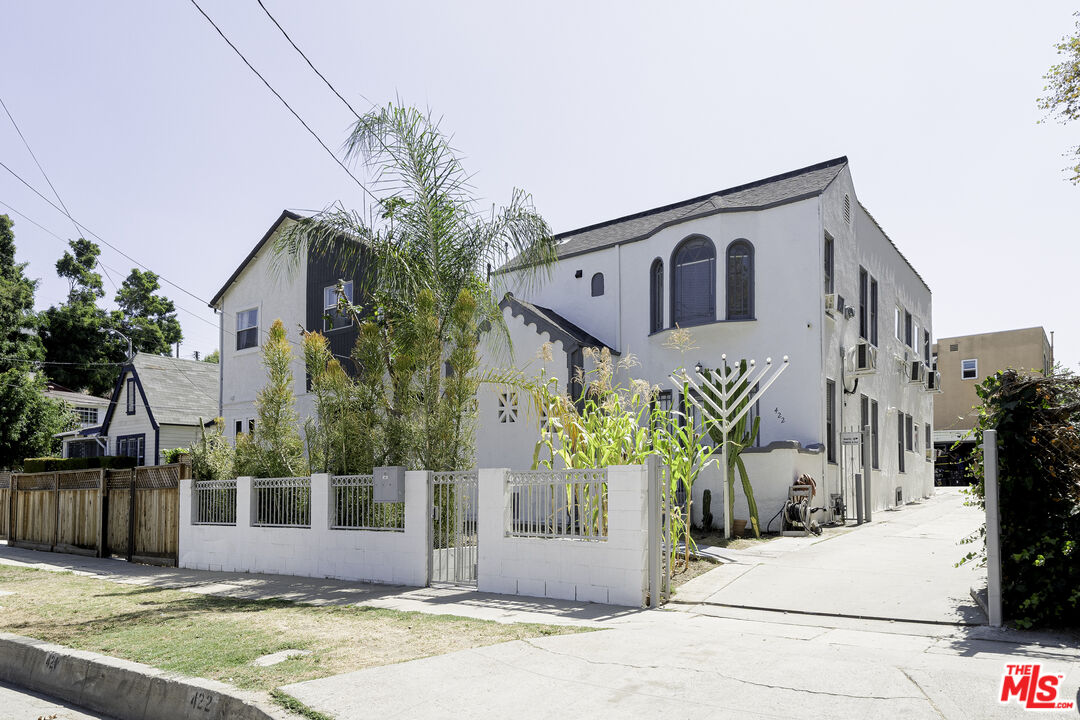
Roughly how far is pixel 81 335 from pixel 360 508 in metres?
44.3

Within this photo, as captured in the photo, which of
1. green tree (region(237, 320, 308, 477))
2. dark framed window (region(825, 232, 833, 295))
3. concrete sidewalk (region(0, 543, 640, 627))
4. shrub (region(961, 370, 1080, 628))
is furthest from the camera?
dark framed window (region(825, 232, 833, 295))

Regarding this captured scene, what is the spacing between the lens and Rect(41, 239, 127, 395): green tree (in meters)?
47.5

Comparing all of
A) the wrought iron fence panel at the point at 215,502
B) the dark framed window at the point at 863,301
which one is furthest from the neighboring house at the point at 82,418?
the dark framed window at the point at 863,301

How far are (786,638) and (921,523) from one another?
10.4 m

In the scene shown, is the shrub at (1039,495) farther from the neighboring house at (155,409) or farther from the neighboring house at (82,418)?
A: the neighboring house at (82,418)

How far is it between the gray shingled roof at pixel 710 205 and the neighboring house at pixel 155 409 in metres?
16.0

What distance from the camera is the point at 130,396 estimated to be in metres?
30.6

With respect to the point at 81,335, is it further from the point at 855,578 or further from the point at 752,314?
the point at 855,578

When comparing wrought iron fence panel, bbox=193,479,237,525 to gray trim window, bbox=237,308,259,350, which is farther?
gray trim window, bbox=237,308,259,350

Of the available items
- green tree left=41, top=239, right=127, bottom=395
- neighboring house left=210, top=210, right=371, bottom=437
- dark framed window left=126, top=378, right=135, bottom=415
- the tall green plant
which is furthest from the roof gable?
green tree left=41, top=239, right=127, bottom=395

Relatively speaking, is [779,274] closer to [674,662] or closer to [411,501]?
[411,501]

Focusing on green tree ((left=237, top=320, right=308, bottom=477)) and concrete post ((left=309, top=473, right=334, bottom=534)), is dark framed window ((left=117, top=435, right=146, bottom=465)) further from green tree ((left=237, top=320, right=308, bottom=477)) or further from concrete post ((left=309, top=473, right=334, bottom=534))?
concrete post ((left=309, top=473, right=334, bottom=534))

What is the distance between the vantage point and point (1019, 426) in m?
7.36

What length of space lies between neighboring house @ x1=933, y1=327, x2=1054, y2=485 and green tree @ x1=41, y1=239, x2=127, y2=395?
157ft
